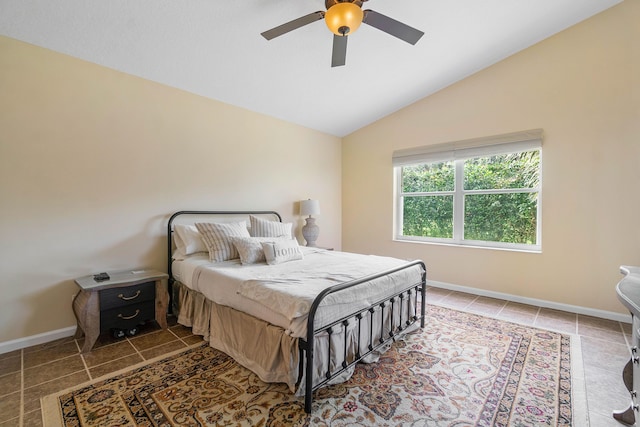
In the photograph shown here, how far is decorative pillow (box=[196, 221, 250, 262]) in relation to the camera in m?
2.90

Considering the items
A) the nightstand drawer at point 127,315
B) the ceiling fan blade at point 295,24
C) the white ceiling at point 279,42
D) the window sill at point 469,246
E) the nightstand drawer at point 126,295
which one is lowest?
the nightstand drawer at point 127,315

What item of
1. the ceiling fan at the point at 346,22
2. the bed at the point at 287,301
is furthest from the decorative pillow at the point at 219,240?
the ceiling fan at the point at 346,22

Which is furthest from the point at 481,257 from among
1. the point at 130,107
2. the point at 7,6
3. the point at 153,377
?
the point at 7,6

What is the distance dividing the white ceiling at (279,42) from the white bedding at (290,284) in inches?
79.3

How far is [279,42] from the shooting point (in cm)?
277

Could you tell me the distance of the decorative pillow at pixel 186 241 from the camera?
302 centimetres

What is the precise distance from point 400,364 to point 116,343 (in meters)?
2.40

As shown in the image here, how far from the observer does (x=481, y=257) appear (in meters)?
3.83

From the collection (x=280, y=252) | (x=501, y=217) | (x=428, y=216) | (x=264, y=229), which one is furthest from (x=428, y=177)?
(x=280, y=252)

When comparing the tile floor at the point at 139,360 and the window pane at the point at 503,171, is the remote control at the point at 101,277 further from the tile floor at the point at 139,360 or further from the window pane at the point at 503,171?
the window pane at the point at 503,171

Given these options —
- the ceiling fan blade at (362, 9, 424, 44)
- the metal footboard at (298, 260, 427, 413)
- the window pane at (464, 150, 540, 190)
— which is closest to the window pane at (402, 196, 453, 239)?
the window pane at (464, 150, 540, 190)

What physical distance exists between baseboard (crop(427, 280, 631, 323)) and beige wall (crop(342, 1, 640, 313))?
0.04 meters

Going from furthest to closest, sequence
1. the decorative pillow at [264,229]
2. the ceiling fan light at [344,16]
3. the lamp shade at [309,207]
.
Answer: the lamp shade at [309,207]
the decorative pillow at [264,229]
the ceiling fan light at [344,16]

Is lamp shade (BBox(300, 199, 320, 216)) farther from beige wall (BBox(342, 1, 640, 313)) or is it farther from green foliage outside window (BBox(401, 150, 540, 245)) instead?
beige wall (BBox(342, 1, 640, 313))
